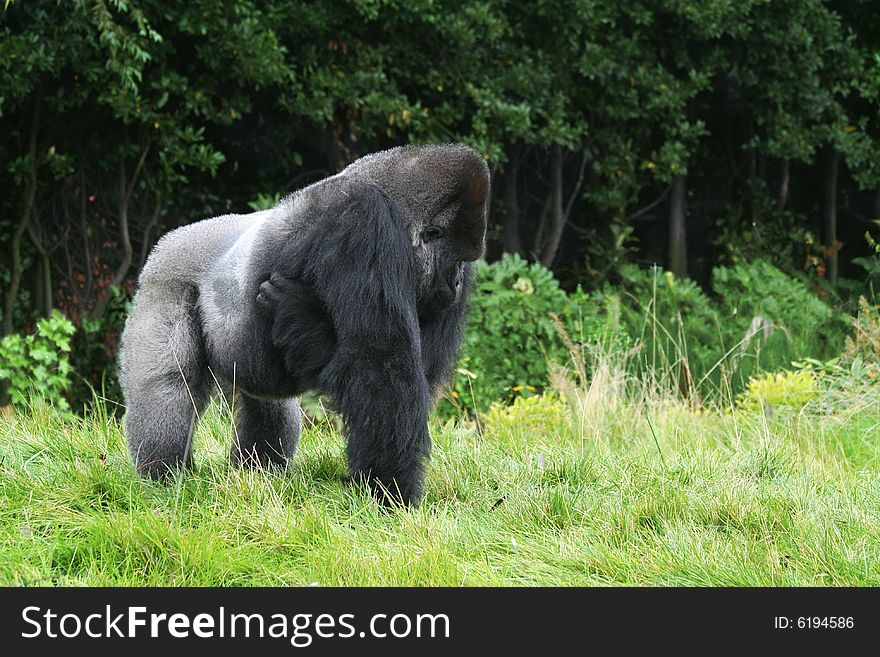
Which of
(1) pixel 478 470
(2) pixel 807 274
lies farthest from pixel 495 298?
(2) pixel 807 274

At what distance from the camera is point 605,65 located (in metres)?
8.04

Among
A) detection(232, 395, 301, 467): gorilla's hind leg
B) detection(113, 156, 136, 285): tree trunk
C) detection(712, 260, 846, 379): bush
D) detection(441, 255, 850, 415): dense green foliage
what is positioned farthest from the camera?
detection(113, 156, 136, 285): tree trunk

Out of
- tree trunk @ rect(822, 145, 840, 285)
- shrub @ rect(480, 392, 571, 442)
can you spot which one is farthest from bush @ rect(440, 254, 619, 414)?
tree trunk @ rect(822, 145, 840, 285)

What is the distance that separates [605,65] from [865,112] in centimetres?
334

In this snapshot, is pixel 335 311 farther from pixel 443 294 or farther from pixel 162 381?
pixel 162 381

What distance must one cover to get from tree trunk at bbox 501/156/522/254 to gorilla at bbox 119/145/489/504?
16.6ft

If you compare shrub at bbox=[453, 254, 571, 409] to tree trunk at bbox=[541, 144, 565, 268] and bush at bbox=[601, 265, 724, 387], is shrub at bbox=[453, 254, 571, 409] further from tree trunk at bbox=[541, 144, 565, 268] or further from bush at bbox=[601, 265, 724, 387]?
tree trunk at bbox=[541, 144, 565, 268]

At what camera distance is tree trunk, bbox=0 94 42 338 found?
264 inches

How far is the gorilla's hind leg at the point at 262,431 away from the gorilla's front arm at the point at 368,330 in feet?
2.41

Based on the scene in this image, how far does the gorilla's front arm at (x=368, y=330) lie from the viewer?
3.22 metres

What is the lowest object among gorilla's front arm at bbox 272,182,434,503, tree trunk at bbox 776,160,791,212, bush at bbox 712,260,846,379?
bush at bbox 712,260,846,379
